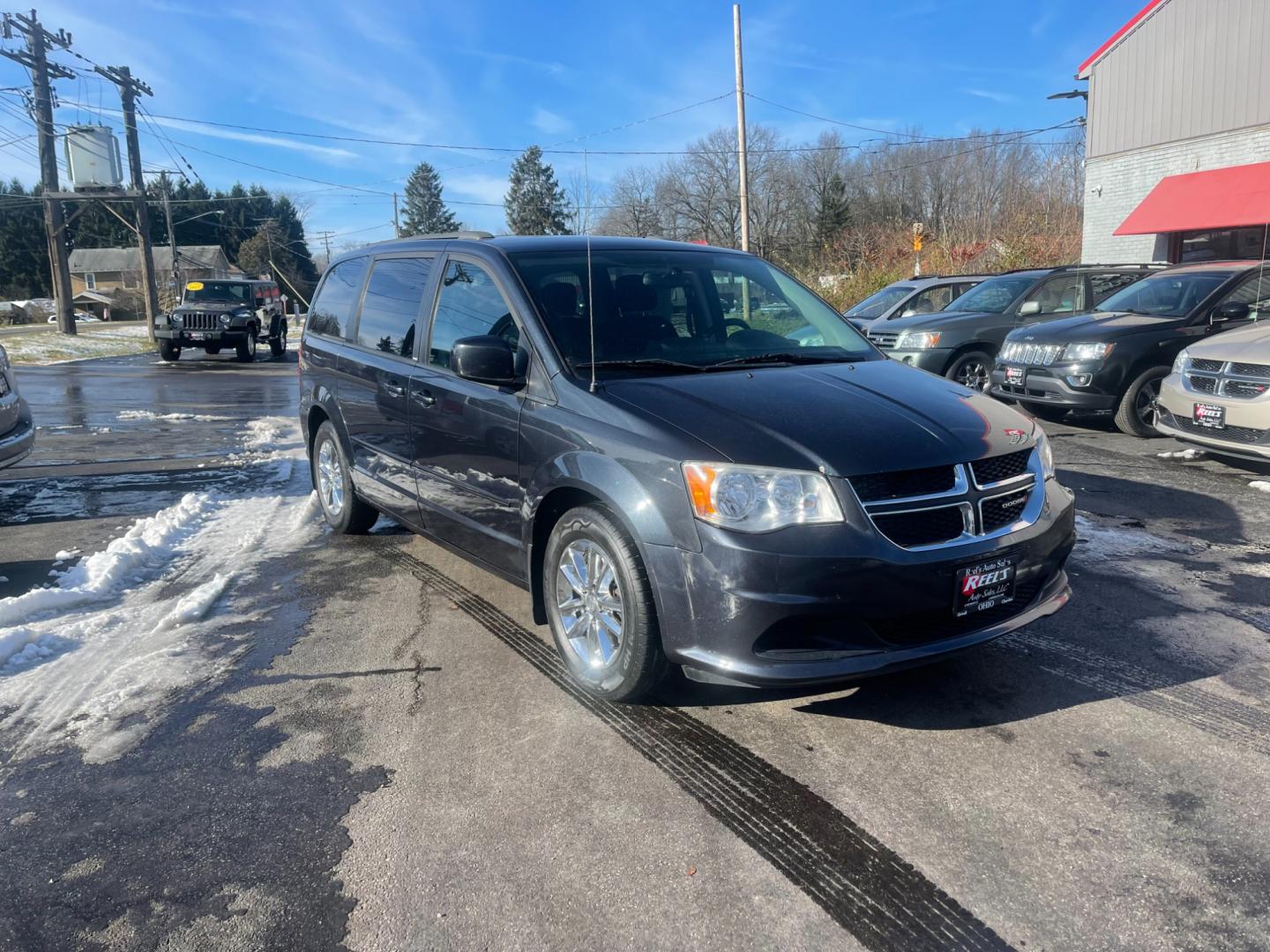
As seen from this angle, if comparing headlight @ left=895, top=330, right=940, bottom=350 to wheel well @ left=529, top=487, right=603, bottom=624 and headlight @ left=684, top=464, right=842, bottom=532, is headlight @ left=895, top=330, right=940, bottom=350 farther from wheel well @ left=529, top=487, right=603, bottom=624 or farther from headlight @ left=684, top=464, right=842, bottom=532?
headlight @ left=684, top=464, right=842, bottom=532

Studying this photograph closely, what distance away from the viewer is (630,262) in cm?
452

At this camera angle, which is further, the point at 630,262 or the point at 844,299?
the point at 844,299

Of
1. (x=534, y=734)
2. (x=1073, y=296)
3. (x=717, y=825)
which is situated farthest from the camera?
(x=1073, y=296)

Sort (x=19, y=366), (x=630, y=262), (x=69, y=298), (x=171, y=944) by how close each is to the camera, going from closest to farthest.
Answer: (x=171, y=944) < (x=630, y=262) < (x=19, y=366) < (x=69, y=298)

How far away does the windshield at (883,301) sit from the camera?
1485 cm

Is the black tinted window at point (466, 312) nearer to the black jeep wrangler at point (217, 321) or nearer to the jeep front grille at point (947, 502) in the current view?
the jeep front grille at point (947, 502)

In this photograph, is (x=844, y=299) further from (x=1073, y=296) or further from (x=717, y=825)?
(x=717, y=825)

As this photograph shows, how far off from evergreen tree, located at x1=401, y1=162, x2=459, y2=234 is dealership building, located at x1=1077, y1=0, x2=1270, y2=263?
7105 cm

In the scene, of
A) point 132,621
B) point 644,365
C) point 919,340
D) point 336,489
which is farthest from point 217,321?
point 644,365

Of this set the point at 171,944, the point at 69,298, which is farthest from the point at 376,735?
the point at 69,298

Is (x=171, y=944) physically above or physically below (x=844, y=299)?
below

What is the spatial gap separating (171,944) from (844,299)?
28064 millimetres

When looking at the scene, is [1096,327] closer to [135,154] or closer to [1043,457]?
[1043,457]

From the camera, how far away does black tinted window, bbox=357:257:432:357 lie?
496 centimetres
